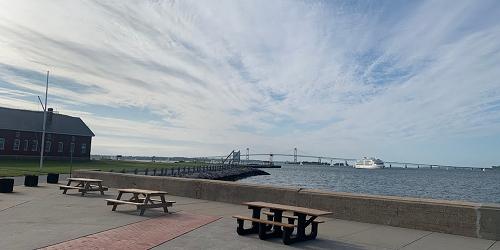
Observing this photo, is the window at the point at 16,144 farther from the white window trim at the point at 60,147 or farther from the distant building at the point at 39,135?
the white window trim at the point at 60,147

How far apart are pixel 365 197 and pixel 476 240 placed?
2.86 metres

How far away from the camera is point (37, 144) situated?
74.9m

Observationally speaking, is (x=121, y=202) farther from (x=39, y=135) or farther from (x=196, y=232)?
(x=39, y=135)

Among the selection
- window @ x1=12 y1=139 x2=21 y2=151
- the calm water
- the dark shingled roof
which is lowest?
the calm water

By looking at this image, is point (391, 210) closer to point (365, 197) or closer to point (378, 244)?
point (365, 197)

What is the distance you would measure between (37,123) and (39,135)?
7.94 ft

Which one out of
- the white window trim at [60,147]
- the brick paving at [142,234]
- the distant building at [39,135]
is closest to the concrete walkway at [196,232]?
the brick paving at [142,234]

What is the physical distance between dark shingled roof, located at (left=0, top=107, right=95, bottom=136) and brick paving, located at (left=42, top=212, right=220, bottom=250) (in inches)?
2729

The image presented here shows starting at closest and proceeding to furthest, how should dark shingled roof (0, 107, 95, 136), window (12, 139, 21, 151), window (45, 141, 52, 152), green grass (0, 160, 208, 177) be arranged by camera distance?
green grass (0, 160, 208, 177) < window (12, 139, 21, 151) < dark shingled roof (0, 107, 95, 136) < window (45, 141, 52, 152)

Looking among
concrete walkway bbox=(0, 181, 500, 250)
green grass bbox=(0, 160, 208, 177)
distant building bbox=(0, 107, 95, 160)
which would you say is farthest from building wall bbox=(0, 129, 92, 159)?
concrete walkway bbox=(0, 181, 500, 250)

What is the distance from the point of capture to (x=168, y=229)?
32.9 ft

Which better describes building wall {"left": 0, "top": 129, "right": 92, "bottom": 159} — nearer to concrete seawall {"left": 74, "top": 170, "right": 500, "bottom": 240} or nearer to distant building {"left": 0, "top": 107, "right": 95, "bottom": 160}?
distant building {"left": 0, "top": 107, "right": 95, "bottom": 160}

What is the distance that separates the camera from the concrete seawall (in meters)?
9.78

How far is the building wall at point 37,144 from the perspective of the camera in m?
70.6
